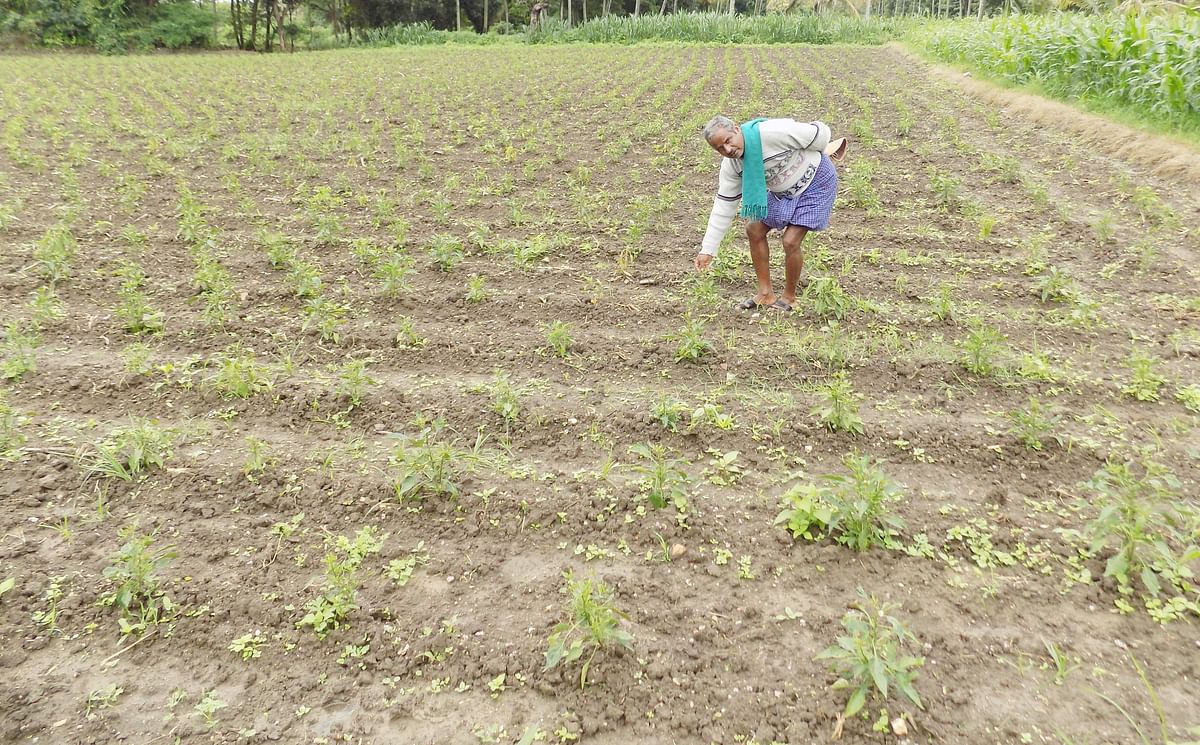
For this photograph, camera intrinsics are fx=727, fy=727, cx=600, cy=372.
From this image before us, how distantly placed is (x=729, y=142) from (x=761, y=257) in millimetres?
852

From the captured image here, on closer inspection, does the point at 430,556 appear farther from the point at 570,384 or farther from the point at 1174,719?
the point at 1174,719

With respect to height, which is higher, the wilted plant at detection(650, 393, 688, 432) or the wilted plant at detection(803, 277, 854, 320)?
the wilted plant at detection(803, 277, 854, 320)

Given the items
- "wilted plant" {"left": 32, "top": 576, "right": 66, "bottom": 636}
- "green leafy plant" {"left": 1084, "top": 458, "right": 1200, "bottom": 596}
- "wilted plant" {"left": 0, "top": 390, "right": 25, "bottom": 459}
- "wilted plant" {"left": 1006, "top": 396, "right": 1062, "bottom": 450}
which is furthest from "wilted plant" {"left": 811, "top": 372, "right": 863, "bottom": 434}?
"wilted plant" {"left": 0, "top": 390, "right": 25, "bottom": 459}

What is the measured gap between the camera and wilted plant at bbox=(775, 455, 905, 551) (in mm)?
2834

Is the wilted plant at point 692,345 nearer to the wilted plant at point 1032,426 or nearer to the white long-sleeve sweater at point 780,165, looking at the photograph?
the white long-sleeve sweater at point 780,165

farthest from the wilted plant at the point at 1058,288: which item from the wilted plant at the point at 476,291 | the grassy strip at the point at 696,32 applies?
the grassy strip at the point at 696,32

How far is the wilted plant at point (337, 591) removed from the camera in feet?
8.36

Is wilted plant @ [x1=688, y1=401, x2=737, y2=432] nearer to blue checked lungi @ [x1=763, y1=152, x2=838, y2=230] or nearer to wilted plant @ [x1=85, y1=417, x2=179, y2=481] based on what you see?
blue checked lungi @ [x1=763, y1=152, x2=838, y2=230]

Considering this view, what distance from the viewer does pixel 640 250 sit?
5.96 m

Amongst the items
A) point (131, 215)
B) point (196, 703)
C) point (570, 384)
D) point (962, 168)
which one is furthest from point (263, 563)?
point (962, 168)

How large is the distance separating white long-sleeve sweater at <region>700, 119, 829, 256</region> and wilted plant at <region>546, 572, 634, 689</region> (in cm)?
280

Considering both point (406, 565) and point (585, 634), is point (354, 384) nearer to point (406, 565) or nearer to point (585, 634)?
point (406, 565)

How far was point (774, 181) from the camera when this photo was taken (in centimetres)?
454

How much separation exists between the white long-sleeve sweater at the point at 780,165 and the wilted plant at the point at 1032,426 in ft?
6.18
